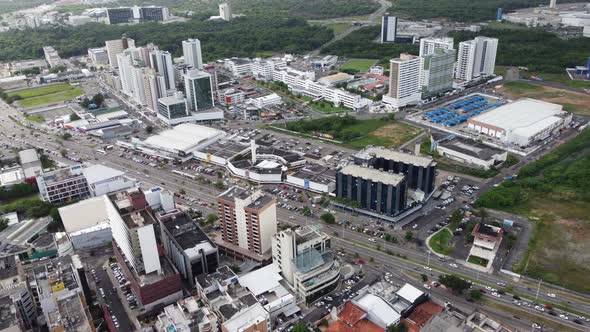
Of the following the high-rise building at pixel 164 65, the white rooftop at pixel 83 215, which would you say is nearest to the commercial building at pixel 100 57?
the high-rise building at pixel 164 65

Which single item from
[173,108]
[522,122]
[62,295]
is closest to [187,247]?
[62,295]

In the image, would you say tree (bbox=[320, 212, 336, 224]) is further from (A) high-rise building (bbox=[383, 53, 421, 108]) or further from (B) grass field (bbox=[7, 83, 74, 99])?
(B) grass field (bbox=[7, 83, 74, 99])

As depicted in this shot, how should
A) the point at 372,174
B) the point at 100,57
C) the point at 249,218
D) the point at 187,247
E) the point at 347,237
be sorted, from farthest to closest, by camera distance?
the point at 100,57 < the point at 372,174 < the point at 347,237 < the point at 249,218 < the point at 187,247

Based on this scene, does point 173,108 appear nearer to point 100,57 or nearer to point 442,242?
point 442,242

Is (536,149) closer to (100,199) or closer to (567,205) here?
(567,205)

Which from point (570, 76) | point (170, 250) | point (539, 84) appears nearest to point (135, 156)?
point (170, 250)
